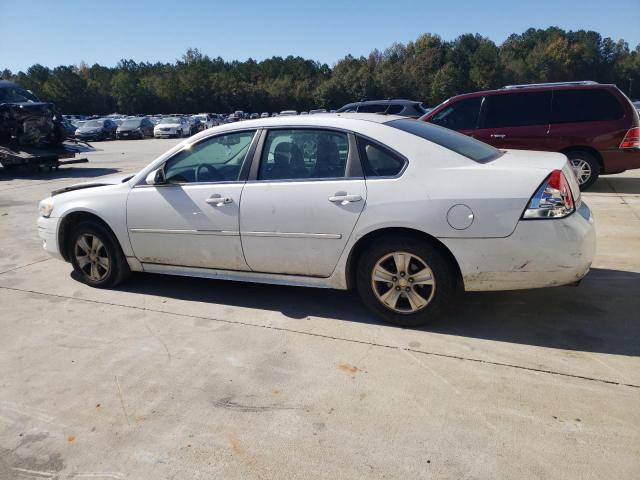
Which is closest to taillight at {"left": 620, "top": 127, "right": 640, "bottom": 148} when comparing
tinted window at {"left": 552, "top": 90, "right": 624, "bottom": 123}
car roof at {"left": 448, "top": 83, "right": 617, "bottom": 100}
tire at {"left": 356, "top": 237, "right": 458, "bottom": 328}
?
tinted window at {"left": 552, "top": 90, "right": 624, "bottom": 123}

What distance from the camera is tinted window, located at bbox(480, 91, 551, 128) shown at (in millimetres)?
8742

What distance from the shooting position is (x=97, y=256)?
4.86 meters

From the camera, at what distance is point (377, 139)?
3.75 m

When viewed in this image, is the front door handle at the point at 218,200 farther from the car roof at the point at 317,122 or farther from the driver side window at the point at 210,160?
the car roof at the point at 317,122

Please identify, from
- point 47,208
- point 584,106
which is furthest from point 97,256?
point 584,106

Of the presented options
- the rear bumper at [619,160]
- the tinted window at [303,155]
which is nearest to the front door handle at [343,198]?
the tinted window at [303,155]

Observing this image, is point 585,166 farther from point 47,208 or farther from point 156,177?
point 47,208

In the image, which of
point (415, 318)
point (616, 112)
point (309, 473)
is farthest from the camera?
point (616, 112)

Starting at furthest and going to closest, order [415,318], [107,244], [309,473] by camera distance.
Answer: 1. [107,244]
2. [415,318]
3. [309,473]

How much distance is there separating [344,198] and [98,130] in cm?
3371

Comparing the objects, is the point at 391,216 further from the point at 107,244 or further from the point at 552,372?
the point at 107,244

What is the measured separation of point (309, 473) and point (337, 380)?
2.65ft

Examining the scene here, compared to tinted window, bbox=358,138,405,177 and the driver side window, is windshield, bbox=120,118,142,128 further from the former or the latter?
tinted window, bbox=358,138,405,177

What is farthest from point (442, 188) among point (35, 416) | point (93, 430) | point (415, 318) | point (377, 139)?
point (35, 416)
